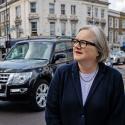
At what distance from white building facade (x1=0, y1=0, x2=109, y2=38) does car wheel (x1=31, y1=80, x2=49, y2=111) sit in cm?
5352

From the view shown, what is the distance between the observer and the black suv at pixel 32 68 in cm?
973

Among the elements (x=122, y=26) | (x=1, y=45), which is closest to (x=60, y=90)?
(x=1, y=45)

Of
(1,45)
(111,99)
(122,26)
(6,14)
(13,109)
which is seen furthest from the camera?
(122,26)

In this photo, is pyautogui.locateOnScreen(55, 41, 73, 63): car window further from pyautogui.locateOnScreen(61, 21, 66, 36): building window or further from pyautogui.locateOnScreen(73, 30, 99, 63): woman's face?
pyautogui.locateOnScreen(61, 21, 66, 36): building window

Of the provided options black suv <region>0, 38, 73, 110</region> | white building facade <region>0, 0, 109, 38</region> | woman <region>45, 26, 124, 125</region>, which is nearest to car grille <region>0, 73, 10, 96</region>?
black suv <region>0, 38, 73, 110</region>

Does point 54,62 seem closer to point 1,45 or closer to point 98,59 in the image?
point 98,59

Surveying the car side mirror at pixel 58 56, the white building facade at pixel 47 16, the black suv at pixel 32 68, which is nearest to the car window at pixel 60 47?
the black suv at pixel 32 68

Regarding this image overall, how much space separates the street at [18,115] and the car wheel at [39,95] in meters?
0.17

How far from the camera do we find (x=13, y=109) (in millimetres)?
10367

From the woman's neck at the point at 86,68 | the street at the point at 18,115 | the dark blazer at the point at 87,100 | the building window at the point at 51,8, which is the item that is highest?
the building window at the point at 51,8

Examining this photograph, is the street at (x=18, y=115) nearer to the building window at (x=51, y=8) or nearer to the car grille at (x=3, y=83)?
the car grille at (x=3, y=83)

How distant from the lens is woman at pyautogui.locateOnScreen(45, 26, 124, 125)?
324 cm

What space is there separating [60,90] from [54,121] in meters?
0.24

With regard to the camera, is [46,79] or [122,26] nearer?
[46,79]
